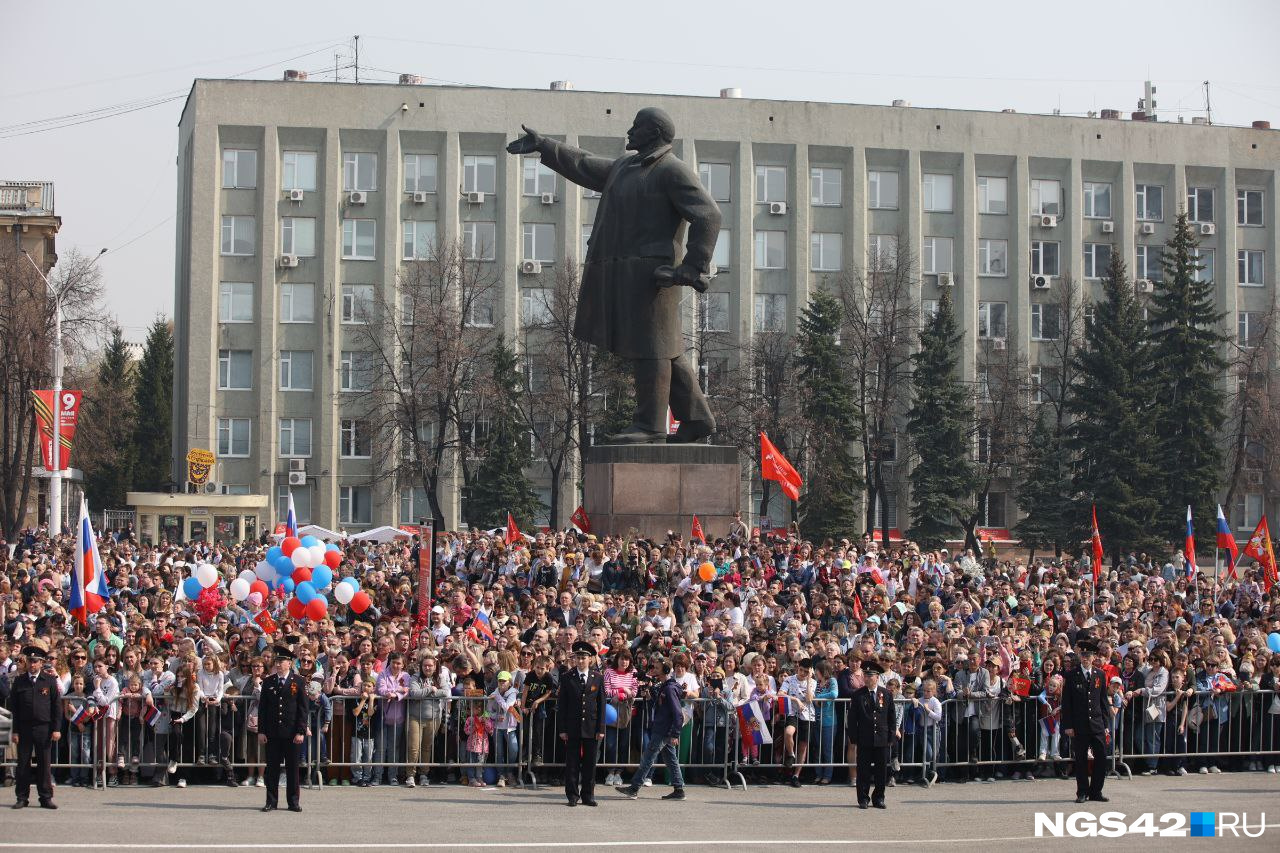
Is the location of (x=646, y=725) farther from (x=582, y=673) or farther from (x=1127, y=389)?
(x=1127, y=389)

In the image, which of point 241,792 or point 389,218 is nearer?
point 241,792

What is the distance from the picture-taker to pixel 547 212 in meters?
58.4

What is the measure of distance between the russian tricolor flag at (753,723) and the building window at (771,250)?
4446 cm

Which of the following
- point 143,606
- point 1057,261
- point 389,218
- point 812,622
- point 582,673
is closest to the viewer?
point 582,673

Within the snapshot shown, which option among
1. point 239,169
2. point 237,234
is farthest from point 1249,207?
point 237,234

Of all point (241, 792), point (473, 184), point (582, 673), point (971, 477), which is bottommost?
point (241, 792)

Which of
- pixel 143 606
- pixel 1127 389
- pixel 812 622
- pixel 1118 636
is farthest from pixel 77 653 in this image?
pixel 1127 389

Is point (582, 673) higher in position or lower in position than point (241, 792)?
higher

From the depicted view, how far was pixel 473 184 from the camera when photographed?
5772 cm

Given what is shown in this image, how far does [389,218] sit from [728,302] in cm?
1215

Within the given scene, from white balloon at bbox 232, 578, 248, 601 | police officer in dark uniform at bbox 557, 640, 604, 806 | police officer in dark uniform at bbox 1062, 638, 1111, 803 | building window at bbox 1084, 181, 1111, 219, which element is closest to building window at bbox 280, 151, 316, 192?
building window at bbox 1084, 181, 1111, 219

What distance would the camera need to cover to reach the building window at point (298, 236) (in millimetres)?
57000

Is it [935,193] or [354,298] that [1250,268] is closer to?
[935,193]

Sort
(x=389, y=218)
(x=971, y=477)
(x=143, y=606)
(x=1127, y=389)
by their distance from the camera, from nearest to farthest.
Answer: (x=143, y=606) → (x=1127, y=389) → (x=971, y=477) → (x=389, y=218)
